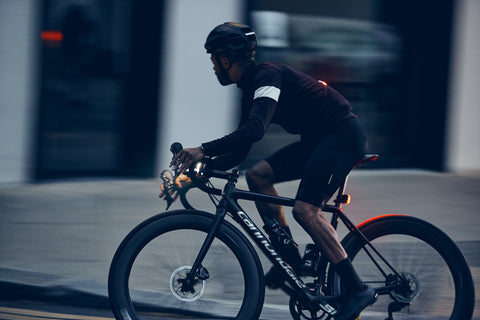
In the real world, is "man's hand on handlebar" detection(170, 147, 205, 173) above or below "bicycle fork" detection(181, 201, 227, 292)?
above

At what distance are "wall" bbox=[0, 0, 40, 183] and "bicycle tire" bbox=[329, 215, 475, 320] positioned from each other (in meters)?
5.15

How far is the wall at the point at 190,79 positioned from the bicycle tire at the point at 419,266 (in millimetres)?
4915

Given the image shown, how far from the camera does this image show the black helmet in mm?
3677

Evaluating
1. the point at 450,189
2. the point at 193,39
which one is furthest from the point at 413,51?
the point at 193,39

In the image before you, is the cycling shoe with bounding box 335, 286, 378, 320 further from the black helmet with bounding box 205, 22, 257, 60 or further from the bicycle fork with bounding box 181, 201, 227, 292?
the black helmet with bounding box 205, 22, 257, 60

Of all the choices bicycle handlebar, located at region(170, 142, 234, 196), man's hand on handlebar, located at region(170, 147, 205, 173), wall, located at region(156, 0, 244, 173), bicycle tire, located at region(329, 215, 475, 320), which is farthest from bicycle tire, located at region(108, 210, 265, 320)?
wall, located at region(156, 0, 244, 173)

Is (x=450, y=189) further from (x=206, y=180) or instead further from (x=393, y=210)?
(x=206, y=180)

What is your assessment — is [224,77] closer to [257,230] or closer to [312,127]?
[312,127]

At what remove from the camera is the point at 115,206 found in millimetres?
7305

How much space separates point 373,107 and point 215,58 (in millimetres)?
6673

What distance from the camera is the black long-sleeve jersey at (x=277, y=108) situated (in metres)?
3.54

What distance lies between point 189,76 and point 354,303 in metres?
5.30

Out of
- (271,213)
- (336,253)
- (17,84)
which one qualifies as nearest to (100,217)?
(17,84)

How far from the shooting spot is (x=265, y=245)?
149 inches
